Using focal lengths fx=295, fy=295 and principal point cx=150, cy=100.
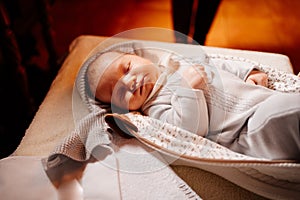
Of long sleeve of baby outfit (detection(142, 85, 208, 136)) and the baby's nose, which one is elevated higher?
the baby's nose

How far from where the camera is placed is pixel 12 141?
1182 mm

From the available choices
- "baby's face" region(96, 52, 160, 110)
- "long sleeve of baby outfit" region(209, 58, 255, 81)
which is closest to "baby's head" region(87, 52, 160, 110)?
"baby's face" region(96, 52, 160, 110)

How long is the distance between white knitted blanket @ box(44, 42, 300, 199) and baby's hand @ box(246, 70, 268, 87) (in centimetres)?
3

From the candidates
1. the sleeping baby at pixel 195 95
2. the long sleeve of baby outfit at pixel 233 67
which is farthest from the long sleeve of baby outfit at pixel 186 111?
the long sleeve of baby outfit at pixel 233 67

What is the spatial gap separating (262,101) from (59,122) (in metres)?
0.53

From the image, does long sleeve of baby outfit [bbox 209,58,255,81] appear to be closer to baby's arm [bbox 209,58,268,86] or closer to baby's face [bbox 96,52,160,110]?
baby's arm [bbox 209,58,268,86]

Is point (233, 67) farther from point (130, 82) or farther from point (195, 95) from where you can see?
point (130, 82)

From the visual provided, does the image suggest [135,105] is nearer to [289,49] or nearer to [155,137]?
[155,137]

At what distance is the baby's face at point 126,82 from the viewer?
2.46ft

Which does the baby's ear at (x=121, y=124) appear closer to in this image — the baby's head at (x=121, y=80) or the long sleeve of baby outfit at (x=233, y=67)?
the baby's head at (x=121, y=80)

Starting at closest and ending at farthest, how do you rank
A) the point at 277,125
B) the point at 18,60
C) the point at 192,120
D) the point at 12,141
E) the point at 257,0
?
1. the point at 277,125
2. the point at 192,120
3. the point at 18,60
4. the point at 12,141
5. the point at 257,0

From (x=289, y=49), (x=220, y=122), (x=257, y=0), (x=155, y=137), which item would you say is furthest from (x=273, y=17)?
(x=155, y=137)

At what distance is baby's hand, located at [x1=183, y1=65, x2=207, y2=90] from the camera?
2.48 ft

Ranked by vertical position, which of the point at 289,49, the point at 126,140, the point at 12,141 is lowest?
the point at 12,141
